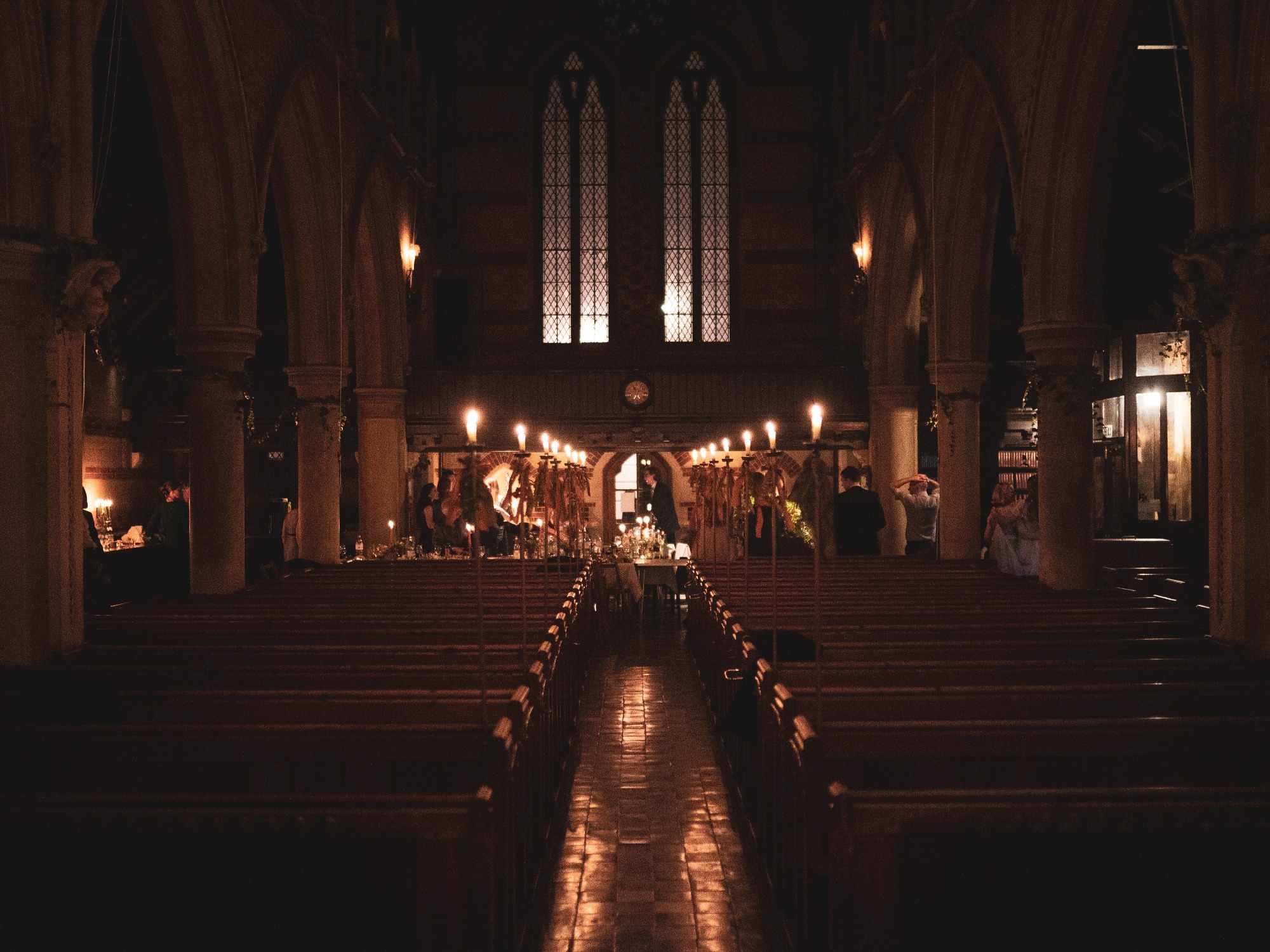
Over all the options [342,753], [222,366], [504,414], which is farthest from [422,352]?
[342,753]

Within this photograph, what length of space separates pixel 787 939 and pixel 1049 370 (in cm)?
703

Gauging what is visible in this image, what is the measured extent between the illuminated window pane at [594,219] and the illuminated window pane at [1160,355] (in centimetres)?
879

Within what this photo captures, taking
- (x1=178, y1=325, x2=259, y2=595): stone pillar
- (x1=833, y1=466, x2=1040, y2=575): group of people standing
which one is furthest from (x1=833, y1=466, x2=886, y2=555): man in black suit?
(x1=178, y1=325, x2=259, y2=595): stone pillar

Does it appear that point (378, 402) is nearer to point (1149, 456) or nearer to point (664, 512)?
point (664, 512)

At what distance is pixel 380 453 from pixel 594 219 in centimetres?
605

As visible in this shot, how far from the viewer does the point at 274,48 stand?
11352 millimetres

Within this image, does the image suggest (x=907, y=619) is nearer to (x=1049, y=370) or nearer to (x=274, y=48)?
(x=1049, y=370)

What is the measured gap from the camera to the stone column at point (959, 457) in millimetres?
13555

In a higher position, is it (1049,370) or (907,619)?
(1049,370)

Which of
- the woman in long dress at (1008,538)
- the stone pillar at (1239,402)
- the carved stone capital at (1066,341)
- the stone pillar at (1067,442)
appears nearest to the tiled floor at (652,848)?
the stone pillar at (1239,402)

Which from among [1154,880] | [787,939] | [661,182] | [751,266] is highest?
[661,182]

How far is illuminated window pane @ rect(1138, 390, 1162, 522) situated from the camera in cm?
1606

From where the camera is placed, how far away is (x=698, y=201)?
21391 mm

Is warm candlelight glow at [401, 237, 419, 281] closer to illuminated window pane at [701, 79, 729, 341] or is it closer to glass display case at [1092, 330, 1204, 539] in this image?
illuminated window pane at [701, 79, 729, 341]
